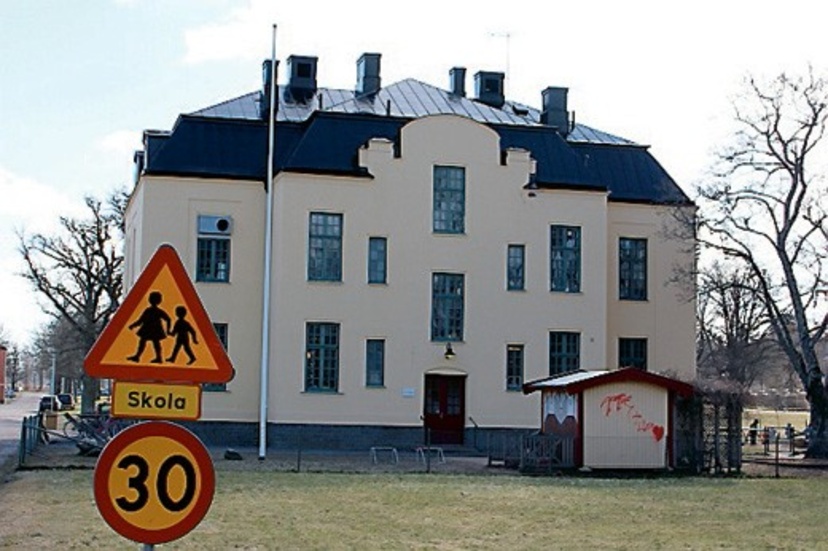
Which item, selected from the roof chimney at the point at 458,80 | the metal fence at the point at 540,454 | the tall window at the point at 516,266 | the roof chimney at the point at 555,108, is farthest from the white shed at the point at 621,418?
the roof chimney at the point at 458,80

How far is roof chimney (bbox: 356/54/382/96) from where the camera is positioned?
4975cm

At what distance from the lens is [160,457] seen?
6.90 metres

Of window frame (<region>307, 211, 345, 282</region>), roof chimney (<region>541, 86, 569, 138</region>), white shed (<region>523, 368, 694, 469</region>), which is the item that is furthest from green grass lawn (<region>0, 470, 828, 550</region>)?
roof chimney (<region>541, 86, 569, 138</region>)

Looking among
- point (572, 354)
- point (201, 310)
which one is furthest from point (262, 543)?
point (572, 354)

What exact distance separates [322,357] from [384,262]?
3783 mm

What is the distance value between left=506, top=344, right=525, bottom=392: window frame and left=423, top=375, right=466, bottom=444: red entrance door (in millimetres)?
1623

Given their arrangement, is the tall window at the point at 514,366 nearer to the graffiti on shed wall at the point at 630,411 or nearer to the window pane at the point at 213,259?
the graffiti on shed wall at the point at 630,411

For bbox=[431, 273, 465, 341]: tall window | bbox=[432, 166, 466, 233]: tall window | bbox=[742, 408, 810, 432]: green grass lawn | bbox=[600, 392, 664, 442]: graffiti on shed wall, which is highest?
bbox=[432, 166, 466, 233]: tall window

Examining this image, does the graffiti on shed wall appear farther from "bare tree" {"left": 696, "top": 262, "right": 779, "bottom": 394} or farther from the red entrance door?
"bare tree" {"left": 696, "top": 262, "right": 779, "bottom": 394}

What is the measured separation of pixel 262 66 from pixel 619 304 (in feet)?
53.7

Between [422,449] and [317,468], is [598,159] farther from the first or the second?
[317,468]

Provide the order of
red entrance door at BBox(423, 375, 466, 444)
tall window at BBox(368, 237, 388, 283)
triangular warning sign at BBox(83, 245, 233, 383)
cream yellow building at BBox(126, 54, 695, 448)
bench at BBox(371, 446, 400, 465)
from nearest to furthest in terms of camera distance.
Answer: triangular warning sign at BBox(83, 245, 233, 383) → bench at BBox(371, 446, 400, 465) → cream yellow building at BBox(126, 54, 695, 448) → red entrance door at BBox(423, 375, 466, 444) → tall window at BBox(368, 237, 388, 283)

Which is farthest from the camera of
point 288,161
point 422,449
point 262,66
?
point 262,66

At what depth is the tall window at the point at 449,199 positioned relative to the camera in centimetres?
4450
